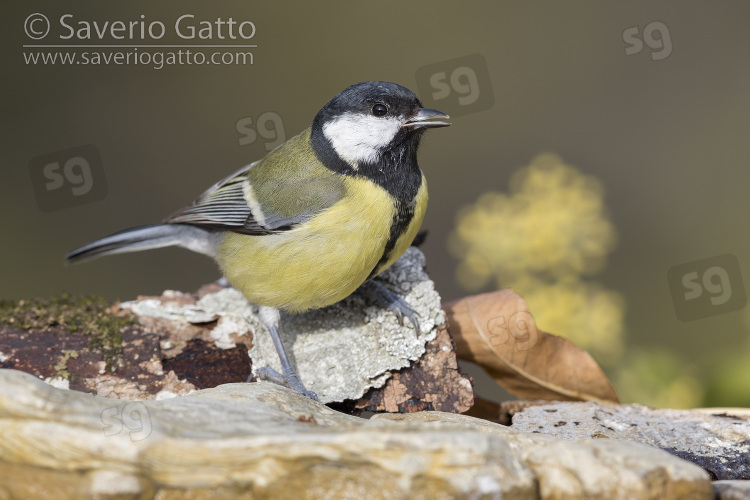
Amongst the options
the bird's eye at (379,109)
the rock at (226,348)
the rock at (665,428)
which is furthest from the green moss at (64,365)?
the rock at (665,428)

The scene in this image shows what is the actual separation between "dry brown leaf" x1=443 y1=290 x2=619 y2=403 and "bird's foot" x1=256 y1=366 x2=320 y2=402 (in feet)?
1.98

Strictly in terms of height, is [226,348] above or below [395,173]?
below

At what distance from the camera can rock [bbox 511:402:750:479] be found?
1.91 metres

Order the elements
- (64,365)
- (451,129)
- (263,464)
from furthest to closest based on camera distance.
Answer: (451,129) < (64,365) < (263,464)

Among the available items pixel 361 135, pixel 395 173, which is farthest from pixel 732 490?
pixel 361 135

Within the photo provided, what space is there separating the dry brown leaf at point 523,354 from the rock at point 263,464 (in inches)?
42.2

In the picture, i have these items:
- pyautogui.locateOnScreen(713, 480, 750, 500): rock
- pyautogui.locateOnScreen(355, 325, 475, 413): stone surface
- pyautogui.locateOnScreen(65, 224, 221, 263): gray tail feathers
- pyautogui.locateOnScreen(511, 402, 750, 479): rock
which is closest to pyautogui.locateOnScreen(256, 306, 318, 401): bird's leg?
pyautogui.locateOnScreen(355, 325, 475, 413): stone surface

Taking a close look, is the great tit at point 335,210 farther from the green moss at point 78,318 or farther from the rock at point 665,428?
the rock at point 665,428

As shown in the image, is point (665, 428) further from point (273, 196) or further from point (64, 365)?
point (64, 365)

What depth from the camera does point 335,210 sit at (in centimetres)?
231

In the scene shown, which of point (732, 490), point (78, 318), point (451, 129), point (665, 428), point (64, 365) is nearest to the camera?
point (732, 490)

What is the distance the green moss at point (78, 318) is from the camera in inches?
91.4

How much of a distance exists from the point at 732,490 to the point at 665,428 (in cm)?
70

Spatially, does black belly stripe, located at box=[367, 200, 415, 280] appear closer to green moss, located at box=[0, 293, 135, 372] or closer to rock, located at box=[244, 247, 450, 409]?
rock, located at box=[244, 247, 450, 409]
